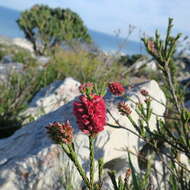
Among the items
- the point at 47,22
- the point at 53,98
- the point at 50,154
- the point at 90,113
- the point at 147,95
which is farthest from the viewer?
the point at 47,22

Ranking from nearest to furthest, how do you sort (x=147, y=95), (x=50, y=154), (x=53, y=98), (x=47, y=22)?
(x=147, y=95) → (x=50, y=154) → (x=53, y=98) → (x=47, y=22)

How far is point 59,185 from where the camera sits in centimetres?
256

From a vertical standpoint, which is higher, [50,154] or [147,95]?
[147,95]

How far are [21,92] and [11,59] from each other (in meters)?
7.51

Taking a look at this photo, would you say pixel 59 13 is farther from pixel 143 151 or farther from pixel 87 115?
pixel 87 115

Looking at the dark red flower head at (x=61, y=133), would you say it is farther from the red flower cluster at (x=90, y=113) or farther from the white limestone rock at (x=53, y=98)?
the white limestone rock at (x=53, y=98)

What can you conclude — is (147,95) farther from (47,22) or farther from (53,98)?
(47,22)

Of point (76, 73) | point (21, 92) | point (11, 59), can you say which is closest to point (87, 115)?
point (21, 92)

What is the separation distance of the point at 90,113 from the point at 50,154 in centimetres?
165

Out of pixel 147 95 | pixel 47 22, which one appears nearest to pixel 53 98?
pixel 147 95

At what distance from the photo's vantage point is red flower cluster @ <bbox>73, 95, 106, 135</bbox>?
45.4 inches

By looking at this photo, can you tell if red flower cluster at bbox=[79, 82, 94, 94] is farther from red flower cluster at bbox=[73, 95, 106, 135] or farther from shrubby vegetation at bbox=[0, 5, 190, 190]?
shrubby vegetation at bbox=[0, 5, 190, 190]

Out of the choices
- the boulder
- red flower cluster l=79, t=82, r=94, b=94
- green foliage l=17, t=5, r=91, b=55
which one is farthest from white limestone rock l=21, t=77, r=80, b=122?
green foliage l=17, t=5, r=91, b=55

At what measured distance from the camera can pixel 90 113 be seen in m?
1.15
